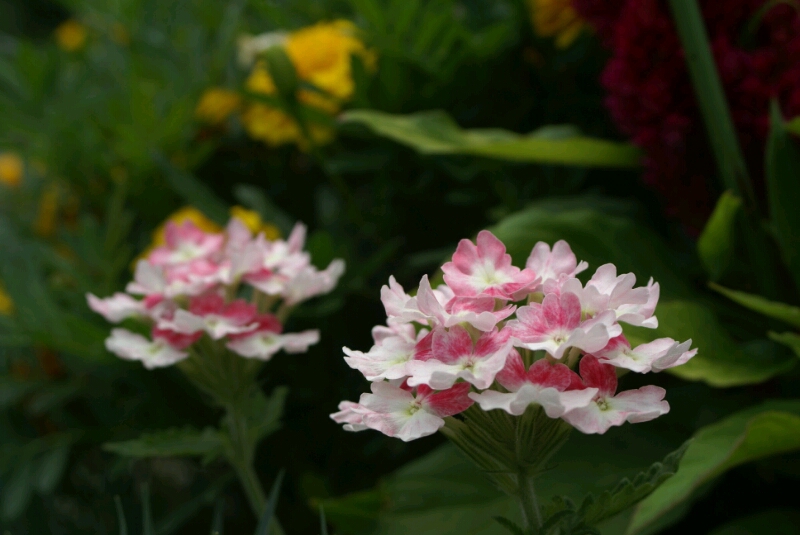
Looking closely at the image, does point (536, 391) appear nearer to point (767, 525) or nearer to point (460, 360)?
point (460, 360)

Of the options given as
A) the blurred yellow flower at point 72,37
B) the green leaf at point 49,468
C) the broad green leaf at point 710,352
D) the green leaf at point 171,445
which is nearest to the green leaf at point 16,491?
the green leaf at point 49,468

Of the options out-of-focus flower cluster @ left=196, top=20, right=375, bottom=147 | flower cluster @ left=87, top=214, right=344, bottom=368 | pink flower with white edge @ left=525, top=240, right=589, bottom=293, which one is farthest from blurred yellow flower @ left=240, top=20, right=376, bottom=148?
pink flower with white edge @ left=525, top=240, right=589, bottom=293

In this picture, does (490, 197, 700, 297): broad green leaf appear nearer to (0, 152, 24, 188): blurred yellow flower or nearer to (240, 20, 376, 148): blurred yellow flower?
(240, 20, 376, 148): blurred yellow flower

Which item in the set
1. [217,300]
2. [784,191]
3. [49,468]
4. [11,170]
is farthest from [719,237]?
[11,170]

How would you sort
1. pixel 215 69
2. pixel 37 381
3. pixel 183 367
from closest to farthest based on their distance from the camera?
pixel 183 367 < pixel 37 381 < pixel 215 69

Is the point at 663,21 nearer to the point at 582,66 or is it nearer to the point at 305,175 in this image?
the point at 582,66

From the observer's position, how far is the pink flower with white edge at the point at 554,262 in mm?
287

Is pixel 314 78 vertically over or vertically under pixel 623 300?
over

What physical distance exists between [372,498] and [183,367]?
0.49 ft

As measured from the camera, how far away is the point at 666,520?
408 millimetres

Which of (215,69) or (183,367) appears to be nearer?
(183,367)

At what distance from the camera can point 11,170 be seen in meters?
0.94

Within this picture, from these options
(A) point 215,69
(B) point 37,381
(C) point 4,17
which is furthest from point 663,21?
(C) point 4,17

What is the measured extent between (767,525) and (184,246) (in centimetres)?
37
